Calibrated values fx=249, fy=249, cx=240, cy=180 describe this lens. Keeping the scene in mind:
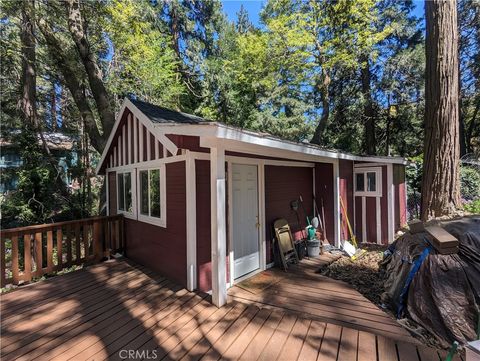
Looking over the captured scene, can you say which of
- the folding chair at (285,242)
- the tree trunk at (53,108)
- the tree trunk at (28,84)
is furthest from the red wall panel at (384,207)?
the tree trunk at (53,108)

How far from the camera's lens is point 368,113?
12.8 m

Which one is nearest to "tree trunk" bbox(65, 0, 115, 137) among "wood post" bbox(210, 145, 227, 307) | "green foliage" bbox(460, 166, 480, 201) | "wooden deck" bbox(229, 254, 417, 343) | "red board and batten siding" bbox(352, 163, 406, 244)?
"wood post" bbox(210, 145, 227, 307)

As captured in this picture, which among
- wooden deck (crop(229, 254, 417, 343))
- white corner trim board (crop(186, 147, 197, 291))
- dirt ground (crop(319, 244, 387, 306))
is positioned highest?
white corner trim board (crop(186, 147, 197, 291))

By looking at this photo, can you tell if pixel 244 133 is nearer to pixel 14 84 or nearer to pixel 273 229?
pixel 273 229

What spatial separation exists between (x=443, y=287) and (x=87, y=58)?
9750mm

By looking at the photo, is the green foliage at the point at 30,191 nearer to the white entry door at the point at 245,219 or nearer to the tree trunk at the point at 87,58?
the tree trunk at the point at 87,58

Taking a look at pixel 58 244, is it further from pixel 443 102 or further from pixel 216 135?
pixel 443 102

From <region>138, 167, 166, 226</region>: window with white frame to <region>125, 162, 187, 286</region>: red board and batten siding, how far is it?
15cm

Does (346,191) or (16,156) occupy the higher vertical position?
(16,156)

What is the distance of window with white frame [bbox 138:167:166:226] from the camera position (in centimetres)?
433

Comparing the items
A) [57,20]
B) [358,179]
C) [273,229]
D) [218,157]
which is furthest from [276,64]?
[218,157]

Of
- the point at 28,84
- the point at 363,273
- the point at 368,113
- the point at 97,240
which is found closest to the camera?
the point at 363,273

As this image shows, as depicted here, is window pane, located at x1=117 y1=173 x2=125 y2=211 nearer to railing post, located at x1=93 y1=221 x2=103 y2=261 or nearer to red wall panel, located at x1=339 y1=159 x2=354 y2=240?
railing post, located at x1=93 y1=221 x2=103 y2=261

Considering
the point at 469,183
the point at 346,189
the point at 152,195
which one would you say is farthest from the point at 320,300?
the point at 469,183
